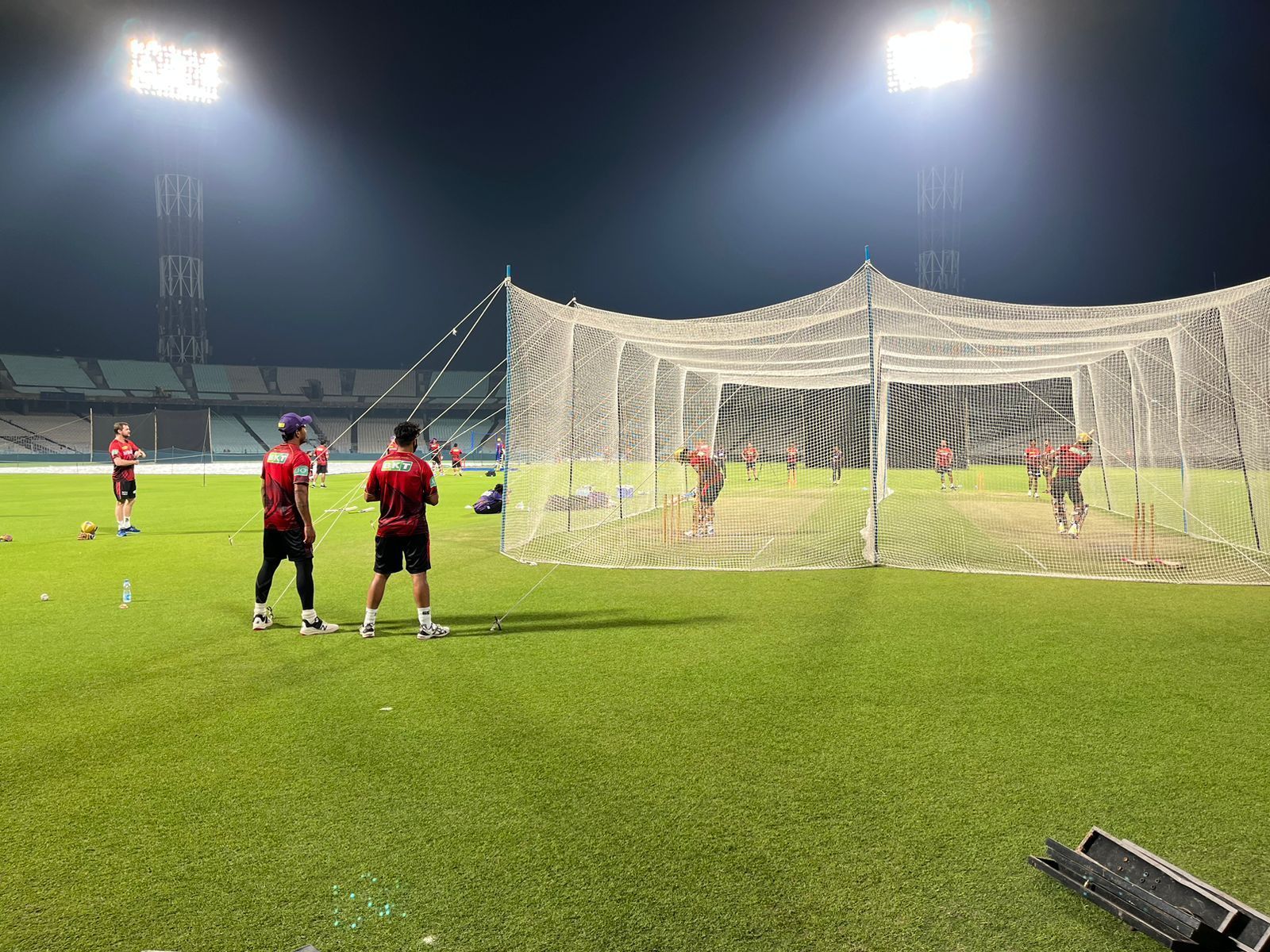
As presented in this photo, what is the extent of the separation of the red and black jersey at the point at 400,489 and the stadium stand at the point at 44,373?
5743 cm

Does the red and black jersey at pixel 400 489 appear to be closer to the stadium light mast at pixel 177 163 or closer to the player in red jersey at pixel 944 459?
the player in red jersey at pixel 944 459

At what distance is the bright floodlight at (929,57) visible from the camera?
3438 centimetres

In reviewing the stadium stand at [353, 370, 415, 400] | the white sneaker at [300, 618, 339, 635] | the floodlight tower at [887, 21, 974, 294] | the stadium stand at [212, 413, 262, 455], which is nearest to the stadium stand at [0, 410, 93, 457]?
the stadium stand at [212, 413, 262, 455]

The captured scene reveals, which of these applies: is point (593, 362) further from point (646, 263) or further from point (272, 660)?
point (646, 263)

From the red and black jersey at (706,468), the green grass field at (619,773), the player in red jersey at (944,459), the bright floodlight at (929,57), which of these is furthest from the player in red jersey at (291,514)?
the bright floodlight at (929,57)

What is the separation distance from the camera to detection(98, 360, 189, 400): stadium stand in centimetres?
5431

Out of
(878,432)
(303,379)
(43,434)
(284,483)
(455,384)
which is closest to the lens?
(284,483)

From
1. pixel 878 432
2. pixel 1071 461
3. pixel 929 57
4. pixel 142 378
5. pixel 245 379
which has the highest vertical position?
pixel 929 57

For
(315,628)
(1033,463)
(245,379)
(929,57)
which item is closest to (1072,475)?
(1033,463)

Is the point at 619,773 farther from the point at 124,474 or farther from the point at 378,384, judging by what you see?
the point at 378,384

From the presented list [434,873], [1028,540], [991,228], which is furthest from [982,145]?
[434,873]

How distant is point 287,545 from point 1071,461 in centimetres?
1122

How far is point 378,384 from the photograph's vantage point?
63.1 meters

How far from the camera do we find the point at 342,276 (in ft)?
197
